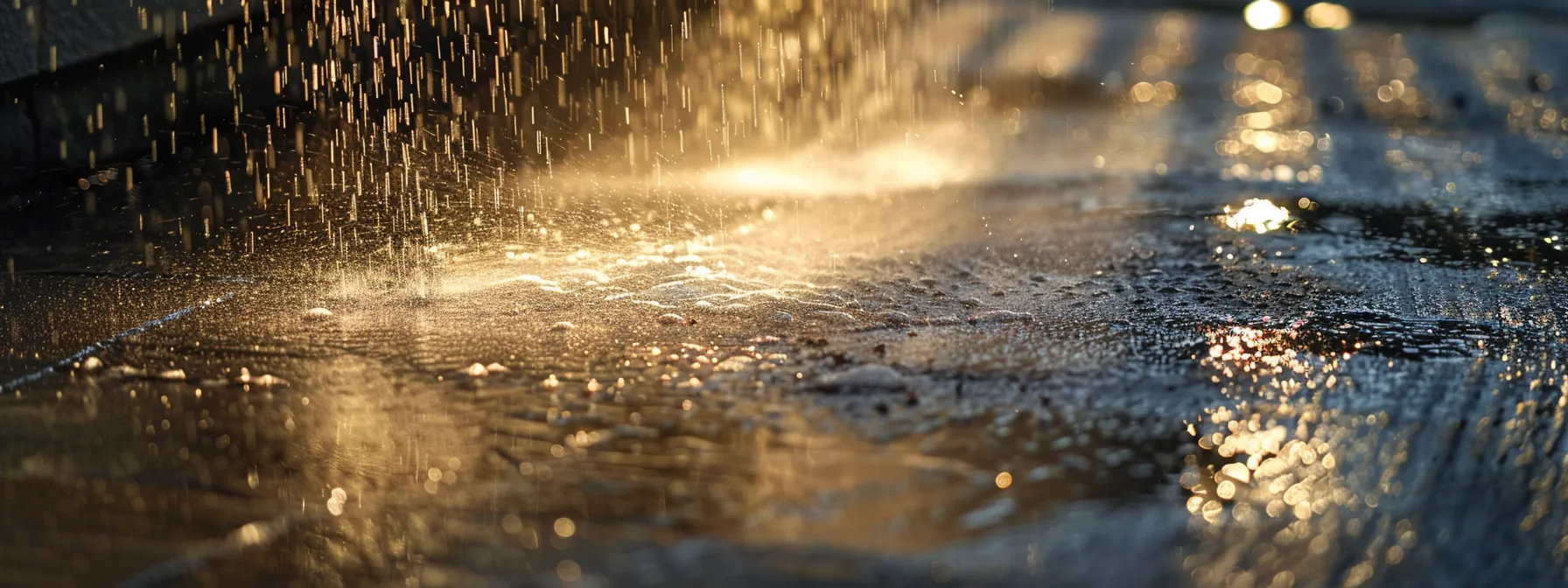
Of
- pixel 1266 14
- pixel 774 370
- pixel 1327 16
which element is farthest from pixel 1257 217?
pixel 1327 16

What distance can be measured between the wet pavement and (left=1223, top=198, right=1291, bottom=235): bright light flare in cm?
4

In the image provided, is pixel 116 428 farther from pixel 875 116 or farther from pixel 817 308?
pixel 875 116

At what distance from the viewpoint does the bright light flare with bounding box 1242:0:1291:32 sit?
1048 cm

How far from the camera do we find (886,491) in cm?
177

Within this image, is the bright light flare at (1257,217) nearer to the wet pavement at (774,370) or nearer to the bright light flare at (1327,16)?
the wet pavement at (774,370)

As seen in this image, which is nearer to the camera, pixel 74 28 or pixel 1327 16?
pixel 74 28

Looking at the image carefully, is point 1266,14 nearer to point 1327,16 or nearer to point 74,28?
point 1327,16

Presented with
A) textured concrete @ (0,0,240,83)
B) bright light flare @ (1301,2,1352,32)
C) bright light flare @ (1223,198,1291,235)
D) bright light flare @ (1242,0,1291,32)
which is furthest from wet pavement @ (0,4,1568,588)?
bright light flare @ (1301,2,1352,32)

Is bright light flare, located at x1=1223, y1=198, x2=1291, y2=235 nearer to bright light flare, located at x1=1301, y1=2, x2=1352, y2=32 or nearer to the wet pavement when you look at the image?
the wet pavement

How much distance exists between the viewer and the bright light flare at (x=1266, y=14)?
34.4 feet

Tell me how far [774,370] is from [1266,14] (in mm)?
10093

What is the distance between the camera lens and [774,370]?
7.60 ft

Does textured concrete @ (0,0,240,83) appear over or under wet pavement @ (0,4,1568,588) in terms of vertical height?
over

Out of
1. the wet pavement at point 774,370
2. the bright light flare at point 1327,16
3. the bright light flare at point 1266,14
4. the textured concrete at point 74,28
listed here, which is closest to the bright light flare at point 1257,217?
the wet pavement at point 774,370
